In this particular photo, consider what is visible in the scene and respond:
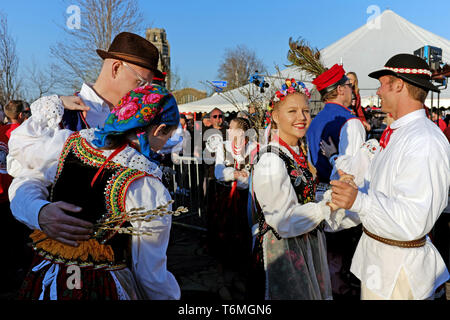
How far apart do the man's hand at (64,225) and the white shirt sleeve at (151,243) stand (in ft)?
0.71

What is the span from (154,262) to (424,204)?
157cm

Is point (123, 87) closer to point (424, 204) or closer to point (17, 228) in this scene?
point (424, 204)

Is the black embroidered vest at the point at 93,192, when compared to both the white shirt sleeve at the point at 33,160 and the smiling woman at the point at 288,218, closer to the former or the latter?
the white shirt sleeve at the point at 33,160

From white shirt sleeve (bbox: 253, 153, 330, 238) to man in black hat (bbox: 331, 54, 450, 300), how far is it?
1.12 feet

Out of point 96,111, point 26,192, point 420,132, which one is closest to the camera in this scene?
point 26,192

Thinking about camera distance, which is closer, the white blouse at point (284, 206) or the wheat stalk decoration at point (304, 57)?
the white blouse at point (284, 206)

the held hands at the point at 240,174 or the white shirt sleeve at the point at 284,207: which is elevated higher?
the held hands at the point at 240,174

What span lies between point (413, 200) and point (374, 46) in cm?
1224

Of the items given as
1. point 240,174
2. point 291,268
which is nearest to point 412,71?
point 291,268

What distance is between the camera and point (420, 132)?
7.11ft

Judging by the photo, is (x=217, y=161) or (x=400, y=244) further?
(x=217, y=161)

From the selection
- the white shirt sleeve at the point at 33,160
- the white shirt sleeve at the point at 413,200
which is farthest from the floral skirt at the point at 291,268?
the white shirt sleeve at the point at 33,160

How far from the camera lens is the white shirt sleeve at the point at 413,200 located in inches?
78.4
